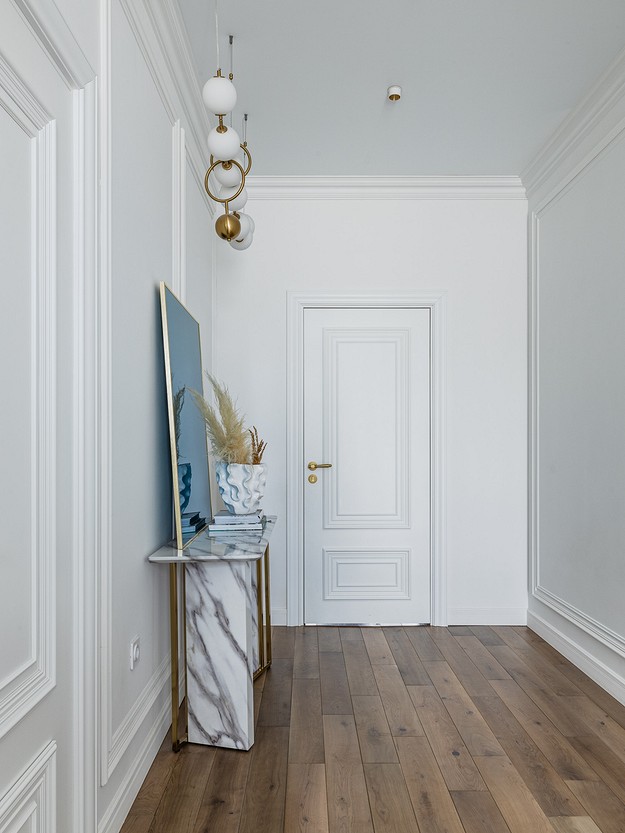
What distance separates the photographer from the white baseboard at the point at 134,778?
184cm

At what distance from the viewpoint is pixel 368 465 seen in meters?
4.15

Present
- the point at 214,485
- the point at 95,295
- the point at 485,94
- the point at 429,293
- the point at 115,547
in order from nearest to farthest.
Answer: the point at 95,295
the point at 115,547
the point at 485,94
the point at 214,485
the point at 429,293

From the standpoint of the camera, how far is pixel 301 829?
1.93 metres

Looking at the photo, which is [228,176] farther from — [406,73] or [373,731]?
[373,731]

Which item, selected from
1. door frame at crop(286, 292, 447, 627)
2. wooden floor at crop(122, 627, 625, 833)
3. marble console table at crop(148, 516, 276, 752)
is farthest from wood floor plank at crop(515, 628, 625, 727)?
marble console table at crop(148, 516, 276, 752)

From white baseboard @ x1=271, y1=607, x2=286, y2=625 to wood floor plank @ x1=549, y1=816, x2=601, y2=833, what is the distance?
2.29 metres

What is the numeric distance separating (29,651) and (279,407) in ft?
9.32

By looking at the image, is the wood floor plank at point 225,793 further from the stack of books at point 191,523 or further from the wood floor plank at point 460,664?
the wood floor plank at point 460,664

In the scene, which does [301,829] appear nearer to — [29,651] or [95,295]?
[29,651]

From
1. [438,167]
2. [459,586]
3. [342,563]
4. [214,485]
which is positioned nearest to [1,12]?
[214,485]

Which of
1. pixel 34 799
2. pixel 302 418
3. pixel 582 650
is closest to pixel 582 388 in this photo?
pixel 582 650

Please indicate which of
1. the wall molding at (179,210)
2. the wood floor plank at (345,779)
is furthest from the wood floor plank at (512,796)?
the wall molding at (179,210)

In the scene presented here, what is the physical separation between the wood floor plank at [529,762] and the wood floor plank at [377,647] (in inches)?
25.2

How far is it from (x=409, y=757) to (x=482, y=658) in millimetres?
1242
